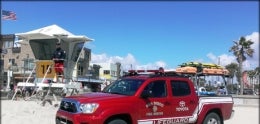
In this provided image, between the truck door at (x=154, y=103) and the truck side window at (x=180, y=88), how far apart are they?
37 cm

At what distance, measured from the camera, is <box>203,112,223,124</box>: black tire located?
1337 centimetres

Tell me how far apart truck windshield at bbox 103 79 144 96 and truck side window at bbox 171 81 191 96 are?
45.4 inches

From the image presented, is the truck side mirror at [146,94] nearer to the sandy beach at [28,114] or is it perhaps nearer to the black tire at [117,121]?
the black tire at [117,121]

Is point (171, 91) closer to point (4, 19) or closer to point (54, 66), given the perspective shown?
point (54, 66)

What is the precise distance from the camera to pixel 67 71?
926 inches

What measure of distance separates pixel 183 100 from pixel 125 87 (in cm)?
173

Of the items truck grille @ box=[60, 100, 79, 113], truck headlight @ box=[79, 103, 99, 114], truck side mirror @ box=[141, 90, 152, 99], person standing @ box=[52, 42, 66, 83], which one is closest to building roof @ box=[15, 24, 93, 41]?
person standing @ box=[52, 42, 66, 83]

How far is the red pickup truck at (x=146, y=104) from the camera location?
1048 cm

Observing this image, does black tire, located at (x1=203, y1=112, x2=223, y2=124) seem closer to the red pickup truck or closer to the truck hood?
the red pickup truck

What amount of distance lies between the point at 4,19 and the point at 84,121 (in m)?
22.4

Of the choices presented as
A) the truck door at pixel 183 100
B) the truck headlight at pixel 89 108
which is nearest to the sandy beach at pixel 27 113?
the truck door at pixel 183 100

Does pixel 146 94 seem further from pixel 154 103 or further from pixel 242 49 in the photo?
pixel 242 49

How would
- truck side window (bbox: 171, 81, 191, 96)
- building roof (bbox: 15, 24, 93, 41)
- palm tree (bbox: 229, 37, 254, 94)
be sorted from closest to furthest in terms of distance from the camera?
truck side window (bbox: 171, 81, 191, 96)
building roof (bbox: 15, 24, 93, 41)
palm tree (bbox: 229, 37, 254, 94)

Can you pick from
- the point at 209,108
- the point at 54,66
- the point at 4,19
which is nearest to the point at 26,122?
the point at 209,108
